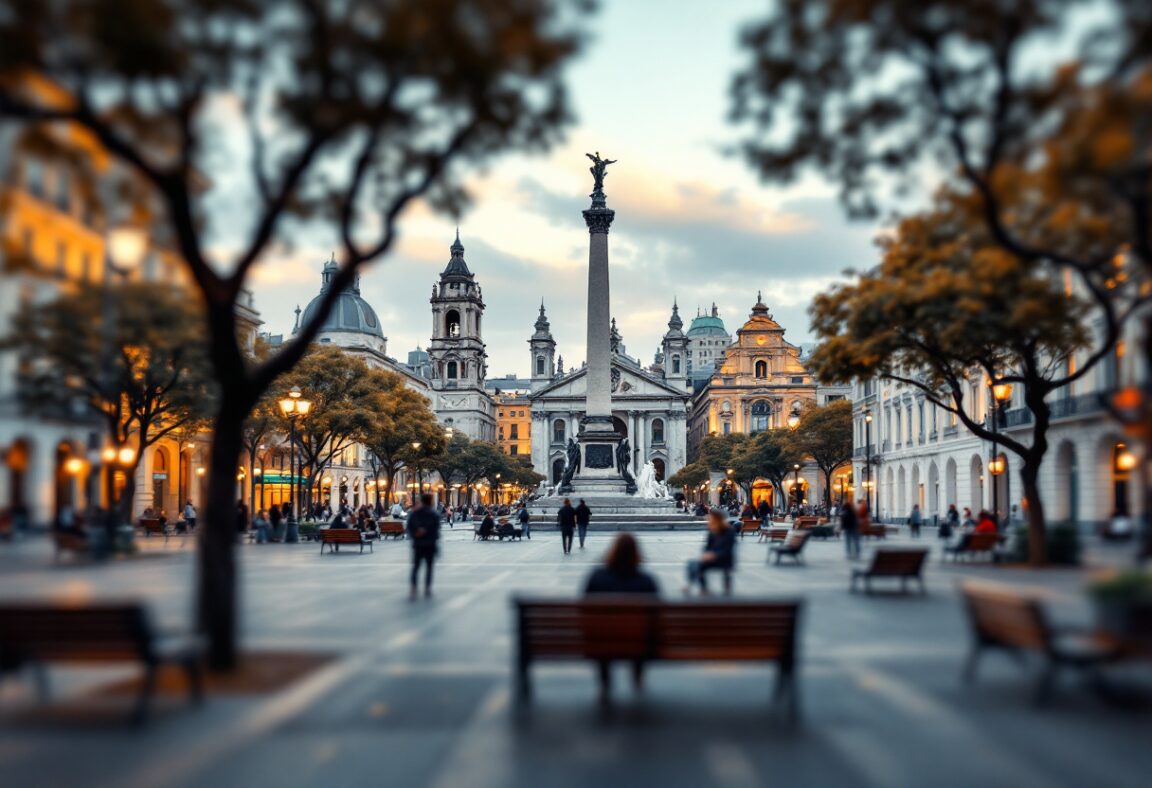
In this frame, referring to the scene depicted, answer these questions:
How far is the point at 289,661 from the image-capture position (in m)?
12.8

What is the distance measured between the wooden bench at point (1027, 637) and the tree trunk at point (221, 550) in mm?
7230

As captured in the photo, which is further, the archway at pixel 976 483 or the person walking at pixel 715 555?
the archway at pixel 976 483

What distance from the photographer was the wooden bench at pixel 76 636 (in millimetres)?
9453

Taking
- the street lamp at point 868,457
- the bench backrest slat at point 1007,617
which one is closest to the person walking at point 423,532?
the bench backrest slat at point 1007,617

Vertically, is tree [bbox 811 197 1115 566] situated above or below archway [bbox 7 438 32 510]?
above

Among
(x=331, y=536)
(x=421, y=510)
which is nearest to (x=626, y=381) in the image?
(x=331, y=536)

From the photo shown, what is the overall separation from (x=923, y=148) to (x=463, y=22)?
4.49m

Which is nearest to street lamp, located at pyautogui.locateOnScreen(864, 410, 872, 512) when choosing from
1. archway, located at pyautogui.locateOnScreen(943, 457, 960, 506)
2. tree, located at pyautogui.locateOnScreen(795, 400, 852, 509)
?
archway, located at pyautogui.locateOnScreen(943, 457, 960, 506)

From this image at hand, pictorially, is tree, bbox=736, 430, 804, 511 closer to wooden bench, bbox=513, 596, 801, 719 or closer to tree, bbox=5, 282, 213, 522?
tree, bbox=5, 282, 213, 522

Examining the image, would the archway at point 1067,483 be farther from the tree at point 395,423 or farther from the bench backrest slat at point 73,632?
the tree at point 395,423

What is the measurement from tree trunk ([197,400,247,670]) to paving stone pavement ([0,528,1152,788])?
30 cm

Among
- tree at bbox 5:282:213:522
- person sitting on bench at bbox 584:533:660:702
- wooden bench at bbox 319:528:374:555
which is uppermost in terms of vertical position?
tree at bbox 5:282:213:522

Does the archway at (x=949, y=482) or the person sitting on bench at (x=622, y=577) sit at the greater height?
the archway at (x=949, y=482)

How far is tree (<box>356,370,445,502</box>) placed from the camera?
6378 cm
